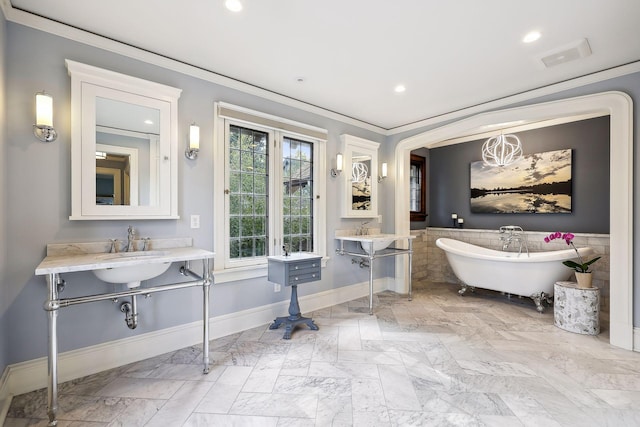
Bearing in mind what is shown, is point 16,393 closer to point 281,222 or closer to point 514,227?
point 281,222

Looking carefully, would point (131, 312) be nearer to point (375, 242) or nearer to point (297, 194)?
point (297, 194)

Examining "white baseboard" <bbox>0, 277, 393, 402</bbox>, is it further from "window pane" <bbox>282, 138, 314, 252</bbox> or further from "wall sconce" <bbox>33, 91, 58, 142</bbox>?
"wall sconce" <bbox>33, 91, 58, 142</bbox>

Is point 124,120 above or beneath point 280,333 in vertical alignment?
above

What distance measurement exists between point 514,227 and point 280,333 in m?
3.72

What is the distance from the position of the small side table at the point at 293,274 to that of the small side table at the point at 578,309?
2625 millimetres

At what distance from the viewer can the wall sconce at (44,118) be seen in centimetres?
204

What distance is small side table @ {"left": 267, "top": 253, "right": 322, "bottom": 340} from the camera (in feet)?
9.78

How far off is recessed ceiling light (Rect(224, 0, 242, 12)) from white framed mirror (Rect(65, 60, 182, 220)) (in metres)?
0.96

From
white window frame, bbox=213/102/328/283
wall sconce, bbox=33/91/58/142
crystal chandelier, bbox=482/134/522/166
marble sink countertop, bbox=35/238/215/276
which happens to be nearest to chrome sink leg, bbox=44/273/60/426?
marble sink countertop, bbox=35/238/215/276

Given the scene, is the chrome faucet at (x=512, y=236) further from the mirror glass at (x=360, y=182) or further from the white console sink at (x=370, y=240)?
the mirror glass at (x=360, y=182)

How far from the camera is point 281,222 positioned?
11.6ft

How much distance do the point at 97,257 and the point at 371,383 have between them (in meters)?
2.10

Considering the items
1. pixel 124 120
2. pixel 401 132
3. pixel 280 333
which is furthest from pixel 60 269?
pixel 401 132

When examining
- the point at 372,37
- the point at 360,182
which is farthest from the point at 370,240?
the point at 372,37
